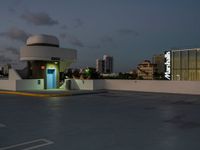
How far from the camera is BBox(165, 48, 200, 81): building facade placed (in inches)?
1453

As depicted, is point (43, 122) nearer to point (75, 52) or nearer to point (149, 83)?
point (149, 83)

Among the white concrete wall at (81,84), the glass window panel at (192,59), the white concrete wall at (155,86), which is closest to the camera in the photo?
the white concrete wall at (155,86)

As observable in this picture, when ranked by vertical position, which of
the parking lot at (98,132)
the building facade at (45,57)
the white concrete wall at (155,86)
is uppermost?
the building facade at (45,57)

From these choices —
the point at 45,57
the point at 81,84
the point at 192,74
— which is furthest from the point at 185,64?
the point at 45,57

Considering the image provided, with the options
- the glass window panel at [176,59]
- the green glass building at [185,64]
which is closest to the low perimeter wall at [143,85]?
the green glass building at [185,64]

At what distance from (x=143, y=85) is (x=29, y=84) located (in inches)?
429

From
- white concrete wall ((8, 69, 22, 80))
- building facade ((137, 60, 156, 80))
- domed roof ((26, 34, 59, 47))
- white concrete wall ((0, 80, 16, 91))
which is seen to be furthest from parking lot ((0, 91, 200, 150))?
building facade ((137, 60, 156, 80))

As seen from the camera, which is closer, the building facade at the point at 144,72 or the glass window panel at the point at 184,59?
the building facade at the point at 144,72

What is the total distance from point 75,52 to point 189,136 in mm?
23343

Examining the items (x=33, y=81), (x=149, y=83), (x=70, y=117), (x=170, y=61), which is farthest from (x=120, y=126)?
(x=170, y=61)

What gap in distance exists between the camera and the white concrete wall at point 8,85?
2742 cm

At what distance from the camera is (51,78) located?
94.7 ft

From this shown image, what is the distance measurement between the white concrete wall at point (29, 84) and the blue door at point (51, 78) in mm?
798

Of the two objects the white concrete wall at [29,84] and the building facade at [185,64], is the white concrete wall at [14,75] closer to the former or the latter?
the white concrete wall at [29,84]
